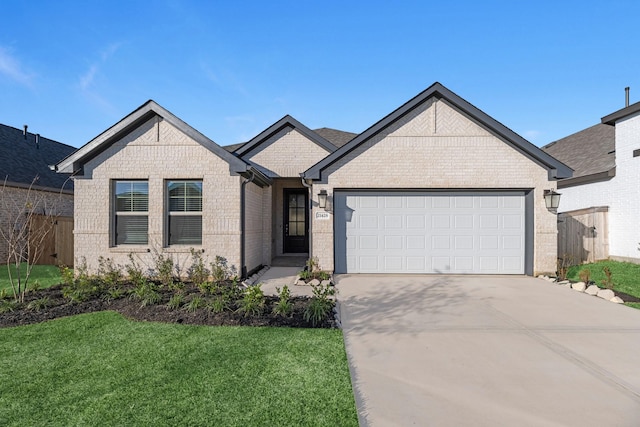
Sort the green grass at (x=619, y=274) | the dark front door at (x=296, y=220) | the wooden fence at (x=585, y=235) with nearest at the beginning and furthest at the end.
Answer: the green grass at (x=619, y=274) → the wooden fence at (x=585, y=235) → the dark front door at (x=296, y=220)

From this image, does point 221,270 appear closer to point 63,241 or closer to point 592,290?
point 63,241

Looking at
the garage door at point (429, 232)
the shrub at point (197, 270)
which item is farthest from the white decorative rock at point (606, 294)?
the shrub at point (197, 270)

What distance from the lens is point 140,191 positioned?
8.59 metres

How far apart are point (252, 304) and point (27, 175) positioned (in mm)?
13901

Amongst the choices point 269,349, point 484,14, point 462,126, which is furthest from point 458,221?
point 269,349

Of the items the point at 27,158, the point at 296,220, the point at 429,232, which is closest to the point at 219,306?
the point at 429,232

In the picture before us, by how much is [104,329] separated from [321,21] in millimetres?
9922

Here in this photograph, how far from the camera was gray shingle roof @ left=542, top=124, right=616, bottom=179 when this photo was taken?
40.7 feet

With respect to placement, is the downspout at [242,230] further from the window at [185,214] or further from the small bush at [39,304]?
the small bush at [39,304]

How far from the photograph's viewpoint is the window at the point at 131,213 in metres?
8.55

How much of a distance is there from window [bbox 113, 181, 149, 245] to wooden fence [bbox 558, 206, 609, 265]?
41.4 ft

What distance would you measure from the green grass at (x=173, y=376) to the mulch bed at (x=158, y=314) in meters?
0.28

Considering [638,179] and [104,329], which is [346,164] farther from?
[638,179]

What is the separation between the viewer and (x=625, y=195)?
10906 millimetres
